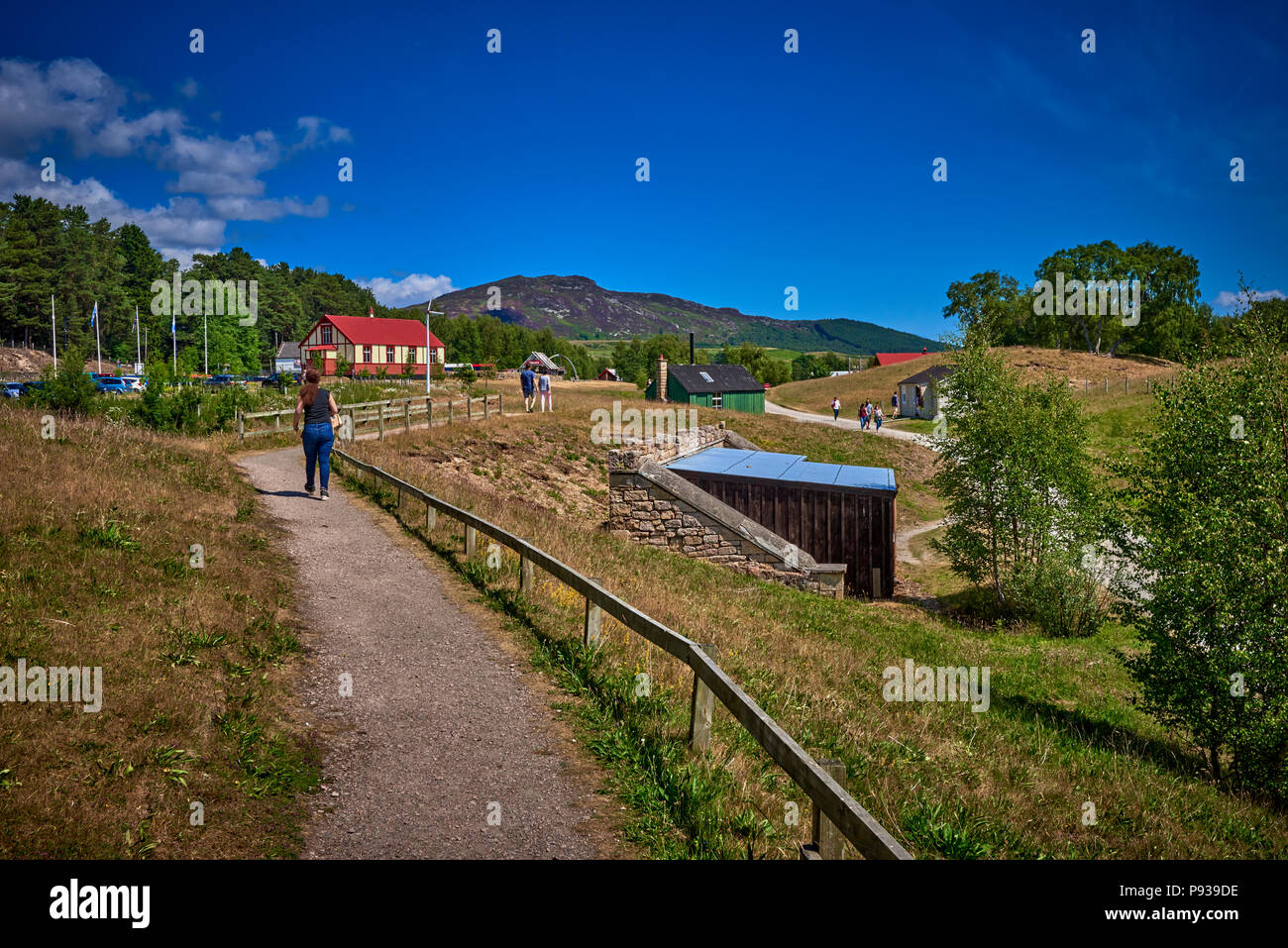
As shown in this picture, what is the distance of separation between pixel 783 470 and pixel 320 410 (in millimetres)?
16110

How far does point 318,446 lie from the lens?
15.7m

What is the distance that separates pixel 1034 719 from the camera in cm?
1166

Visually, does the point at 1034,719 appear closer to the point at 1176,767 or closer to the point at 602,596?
the point at 1176,767

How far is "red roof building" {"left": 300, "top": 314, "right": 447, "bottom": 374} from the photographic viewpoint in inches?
3639

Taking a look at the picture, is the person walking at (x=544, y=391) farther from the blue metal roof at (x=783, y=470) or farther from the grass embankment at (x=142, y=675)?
the grass embankment at (x=142, y=675)

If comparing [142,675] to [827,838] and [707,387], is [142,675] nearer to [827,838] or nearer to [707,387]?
[827,838]

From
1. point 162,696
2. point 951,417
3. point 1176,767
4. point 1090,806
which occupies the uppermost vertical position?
point 951,417

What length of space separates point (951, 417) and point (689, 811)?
22.6m

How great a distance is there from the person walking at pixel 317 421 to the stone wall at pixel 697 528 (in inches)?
373

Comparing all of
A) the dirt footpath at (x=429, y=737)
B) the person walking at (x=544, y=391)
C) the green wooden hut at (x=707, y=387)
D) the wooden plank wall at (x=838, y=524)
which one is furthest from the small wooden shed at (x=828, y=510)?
the green wooden hut at (x=707, y=387)

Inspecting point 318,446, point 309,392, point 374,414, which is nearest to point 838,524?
point 318,446

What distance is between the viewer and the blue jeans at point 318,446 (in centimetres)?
1538

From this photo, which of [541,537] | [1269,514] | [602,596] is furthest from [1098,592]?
[602,596]

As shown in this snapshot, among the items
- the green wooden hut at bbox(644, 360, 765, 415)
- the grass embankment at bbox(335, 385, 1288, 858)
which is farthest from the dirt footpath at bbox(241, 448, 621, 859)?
the green wooden hut at bbox(644, 360, 765, 415)
